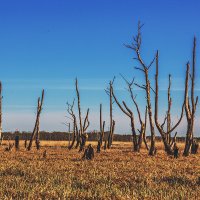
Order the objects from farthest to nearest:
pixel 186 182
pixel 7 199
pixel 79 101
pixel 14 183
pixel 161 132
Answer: pixel 79 101
pixel 161 132
pixel 186 182
pixel 14 183
pixel 7 199

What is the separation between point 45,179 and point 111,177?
2023 mm

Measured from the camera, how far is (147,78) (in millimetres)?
32281

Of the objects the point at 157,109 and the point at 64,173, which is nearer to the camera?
the point at 64,173

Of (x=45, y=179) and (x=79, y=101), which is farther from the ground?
(x=79, y=101)

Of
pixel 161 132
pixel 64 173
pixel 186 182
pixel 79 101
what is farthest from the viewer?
pixel 79 101

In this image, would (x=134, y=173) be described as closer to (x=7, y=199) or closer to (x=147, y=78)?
(x=7, y=199)

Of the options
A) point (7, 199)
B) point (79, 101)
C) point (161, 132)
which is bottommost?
point (7, 199)

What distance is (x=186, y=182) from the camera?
13.1 metres

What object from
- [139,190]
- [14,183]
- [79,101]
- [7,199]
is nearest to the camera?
[7,199]

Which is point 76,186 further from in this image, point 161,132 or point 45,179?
point 161,132

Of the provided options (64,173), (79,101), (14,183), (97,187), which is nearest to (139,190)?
(97,187)

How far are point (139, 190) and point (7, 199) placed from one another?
11.3 feet

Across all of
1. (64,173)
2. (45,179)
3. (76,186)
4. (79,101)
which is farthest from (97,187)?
(79,101)

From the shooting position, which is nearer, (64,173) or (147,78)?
(64,173)
